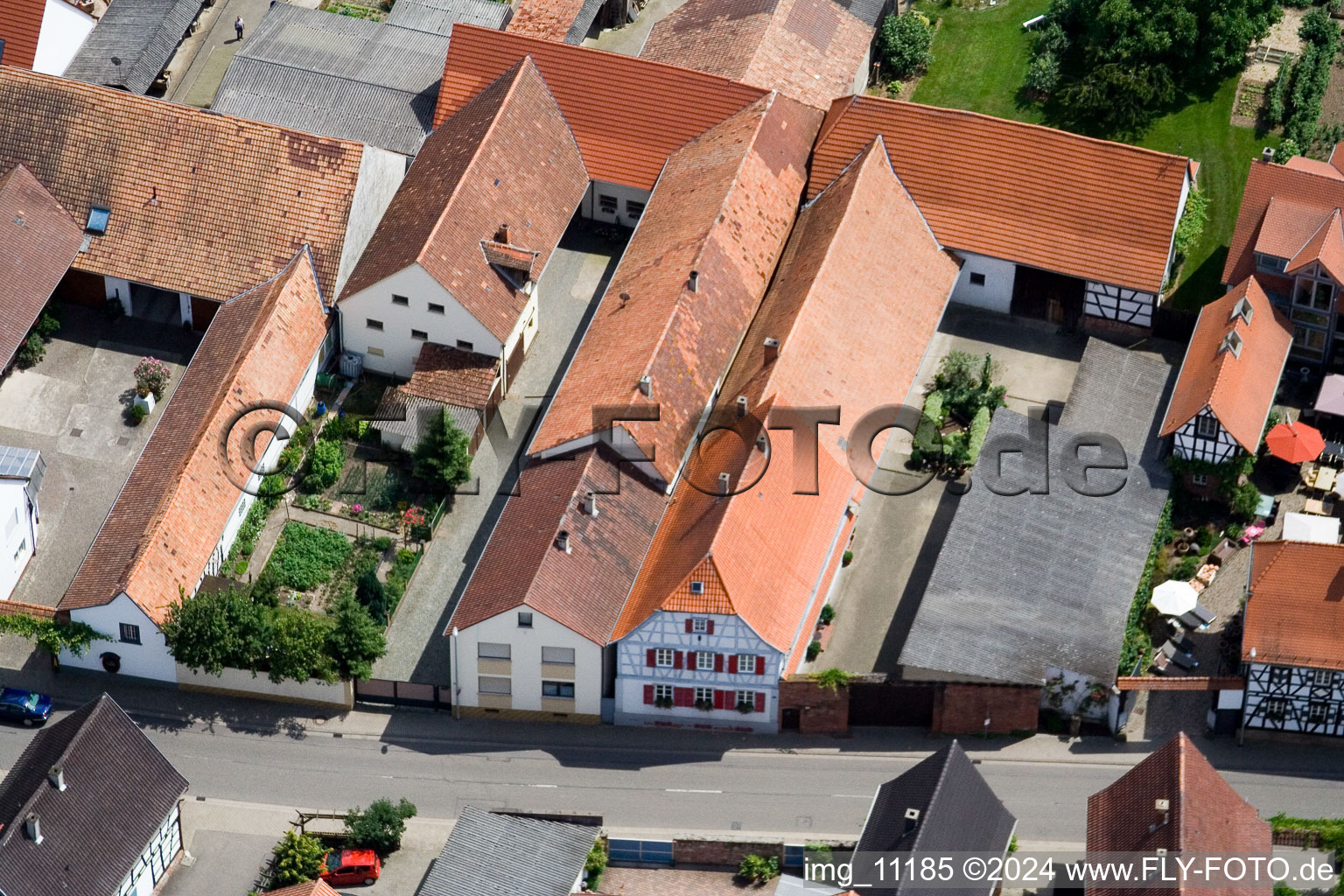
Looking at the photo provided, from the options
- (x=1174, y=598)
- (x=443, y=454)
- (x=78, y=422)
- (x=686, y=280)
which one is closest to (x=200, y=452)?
(x=78, y=422)

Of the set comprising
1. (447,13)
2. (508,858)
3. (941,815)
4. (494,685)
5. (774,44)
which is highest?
(774,44)

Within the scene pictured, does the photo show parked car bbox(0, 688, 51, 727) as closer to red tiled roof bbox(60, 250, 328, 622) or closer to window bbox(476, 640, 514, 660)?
red tiled roof bbox(60, 250, 328, 622)

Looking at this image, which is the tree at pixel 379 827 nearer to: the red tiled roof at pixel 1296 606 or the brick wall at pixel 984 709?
the brick wall at pixel 984 709

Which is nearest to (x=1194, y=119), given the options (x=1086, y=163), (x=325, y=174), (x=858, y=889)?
(x=1086, y=163)

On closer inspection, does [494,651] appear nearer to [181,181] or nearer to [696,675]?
[696,675]

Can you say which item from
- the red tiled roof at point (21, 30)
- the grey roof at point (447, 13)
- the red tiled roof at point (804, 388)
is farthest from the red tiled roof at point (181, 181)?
the red tiled roof at point (804, 388)

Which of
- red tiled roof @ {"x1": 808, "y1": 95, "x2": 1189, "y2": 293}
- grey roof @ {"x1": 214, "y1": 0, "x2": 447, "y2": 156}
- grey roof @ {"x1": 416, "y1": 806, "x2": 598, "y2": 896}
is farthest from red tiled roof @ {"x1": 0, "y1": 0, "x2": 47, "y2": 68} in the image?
grey roof @ {"x1": 416, "y1": 806, "x2": 598, "y2": 896}
